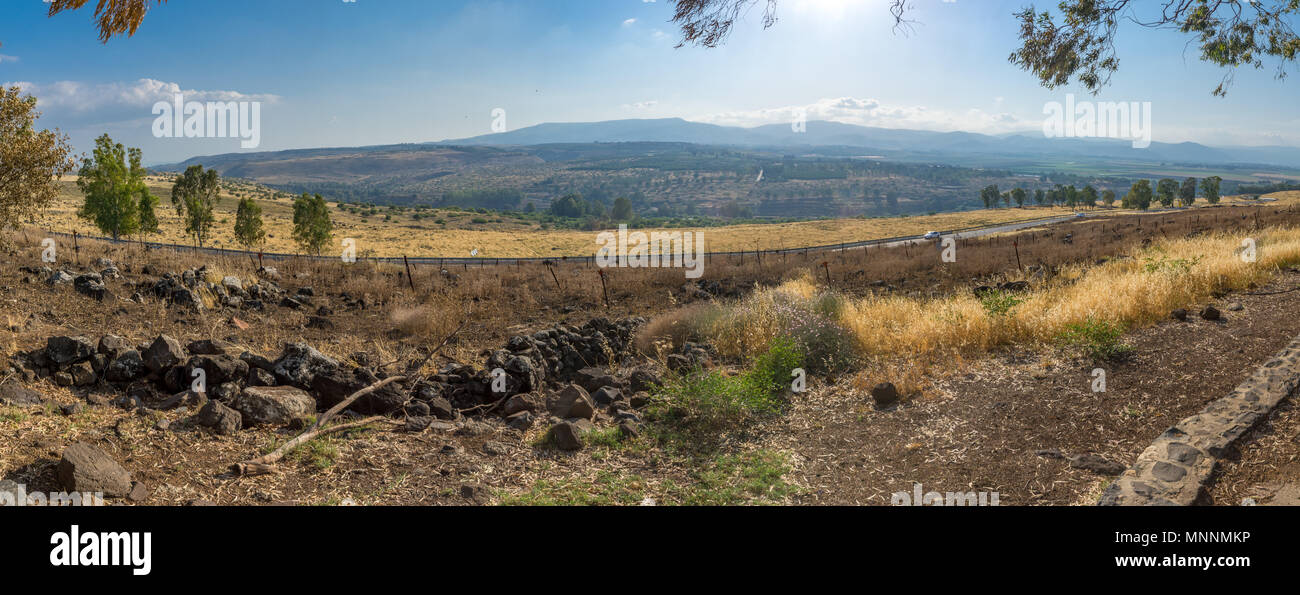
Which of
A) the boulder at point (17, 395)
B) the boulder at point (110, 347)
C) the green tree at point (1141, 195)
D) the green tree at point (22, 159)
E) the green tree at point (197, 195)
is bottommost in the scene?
the boulder at point (17, 395)

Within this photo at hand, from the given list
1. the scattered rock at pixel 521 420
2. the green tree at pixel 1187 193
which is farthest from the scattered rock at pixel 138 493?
the green tree at pixel 1187 193

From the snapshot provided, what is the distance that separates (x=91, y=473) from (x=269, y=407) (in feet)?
6.00

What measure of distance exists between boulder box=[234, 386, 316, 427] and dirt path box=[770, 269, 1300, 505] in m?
4.75

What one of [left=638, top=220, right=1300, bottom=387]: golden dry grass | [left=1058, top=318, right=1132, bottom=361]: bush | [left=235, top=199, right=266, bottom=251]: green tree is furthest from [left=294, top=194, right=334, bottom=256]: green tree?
[left=1058, top=318, right=1132, bottom=361]: bush

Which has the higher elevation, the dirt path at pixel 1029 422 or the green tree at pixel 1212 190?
the green tree at pixel 1212 190

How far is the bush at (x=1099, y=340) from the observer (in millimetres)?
7742

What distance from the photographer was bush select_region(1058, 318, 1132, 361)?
774 centimetres

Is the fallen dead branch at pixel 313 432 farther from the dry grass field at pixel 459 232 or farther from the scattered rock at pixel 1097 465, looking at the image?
the dry grass field at pixel 459 232

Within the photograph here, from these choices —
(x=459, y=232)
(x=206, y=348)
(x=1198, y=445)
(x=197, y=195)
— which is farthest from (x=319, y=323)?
(x=459, y=232)

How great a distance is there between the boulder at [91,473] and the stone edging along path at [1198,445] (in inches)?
267

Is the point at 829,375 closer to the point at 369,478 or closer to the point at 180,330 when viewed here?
the point at 369,478

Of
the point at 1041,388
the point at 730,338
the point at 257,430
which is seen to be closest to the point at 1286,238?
the point at 1041,388

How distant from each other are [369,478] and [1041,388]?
691 cm

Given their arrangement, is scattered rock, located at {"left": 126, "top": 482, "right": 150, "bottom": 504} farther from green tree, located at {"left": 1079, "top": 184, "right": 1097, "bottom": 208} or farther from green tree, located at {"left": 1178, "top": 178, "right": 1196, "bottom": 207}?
green tree, located at {"left": 1178, "top": 178, "right": 1196, "bottom": 207}
